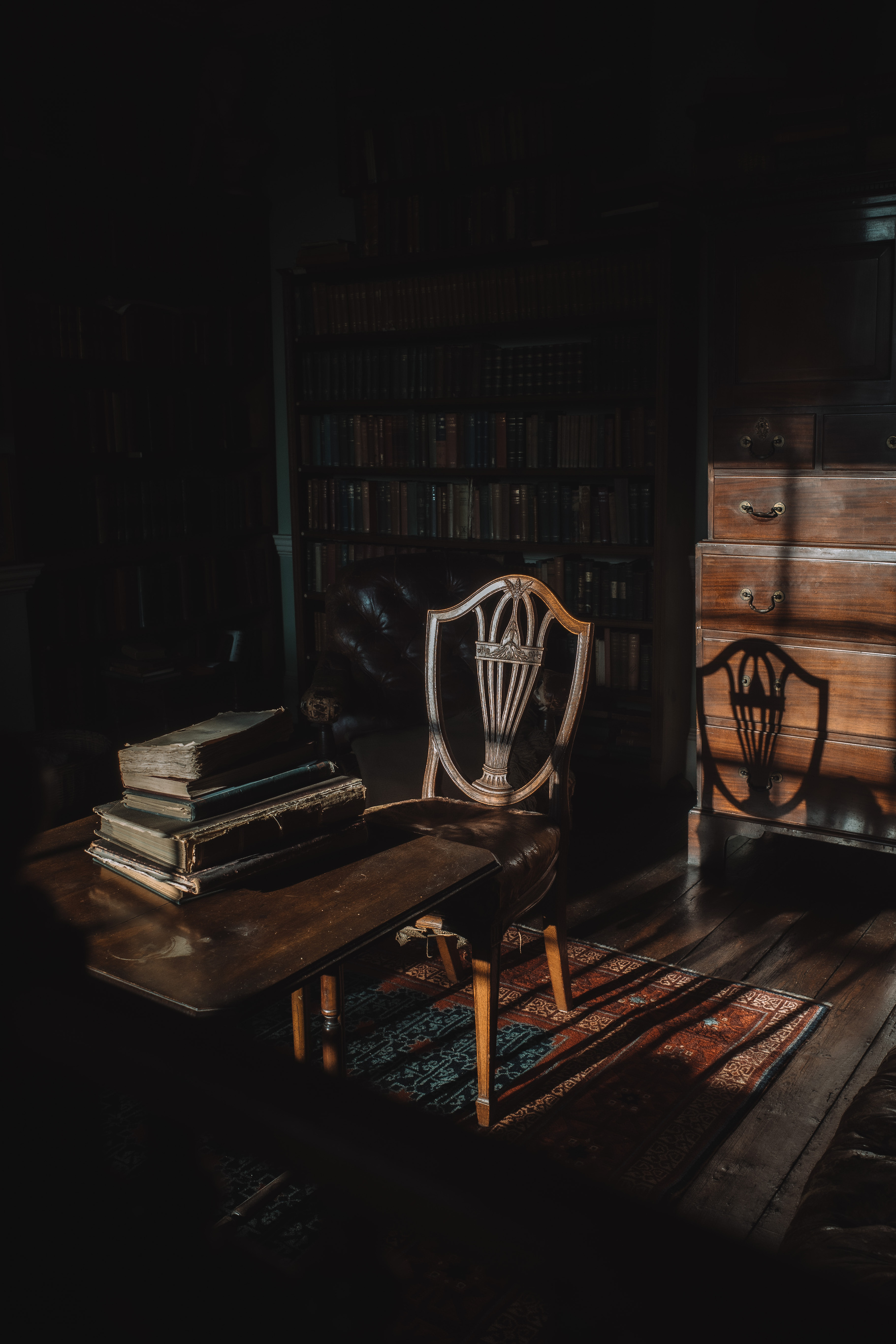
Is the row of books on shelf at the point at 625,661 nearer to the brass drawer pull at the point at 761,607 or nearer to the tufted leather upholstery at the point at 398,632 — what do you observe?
the tufted leather upholstery at the point at 398,632

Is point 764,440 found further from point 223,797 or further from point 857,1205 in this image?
point 857,1205

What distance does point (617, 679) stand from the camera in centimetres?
408

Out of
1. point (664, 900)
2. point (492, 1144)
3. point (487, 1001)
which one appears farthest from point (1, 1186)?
point (664, 900)

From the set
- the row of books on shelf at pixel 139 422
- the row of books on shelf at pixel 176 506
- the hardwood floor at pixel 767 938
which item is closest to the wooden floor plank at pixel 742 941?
the hardwood floor at pixel 767 938

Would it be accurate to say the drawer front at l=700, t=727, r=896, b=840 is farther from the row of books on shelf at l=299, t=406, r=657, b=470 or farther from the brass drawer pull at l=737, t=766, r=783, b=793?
the row of books on shelf at l=299, t=406, r=657, b=470

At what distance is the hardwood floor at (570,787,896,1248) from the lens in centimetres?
186

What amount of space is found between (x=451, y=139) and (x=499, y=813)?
2941 millimetres

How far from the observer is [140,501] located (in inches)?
177

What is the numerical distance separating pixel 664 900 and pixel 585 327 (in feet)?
7.32

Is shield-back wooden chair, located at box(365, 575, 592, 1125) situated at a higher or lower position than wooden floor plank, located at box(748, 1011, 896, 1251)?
higher

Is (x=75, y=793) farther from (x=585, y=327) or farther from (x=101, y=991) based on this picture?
(x=101, y=991)

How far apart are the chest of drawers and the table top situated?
5.43ft

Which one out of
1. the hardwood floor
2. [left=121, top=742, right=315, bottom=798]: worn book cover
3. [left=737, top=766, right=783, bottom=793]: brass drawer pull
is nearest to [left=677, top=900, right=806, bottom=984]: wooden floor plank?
the hardwood floor

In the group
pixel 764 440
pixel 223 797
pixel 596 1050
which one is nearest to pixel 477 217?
pixel 764 440
